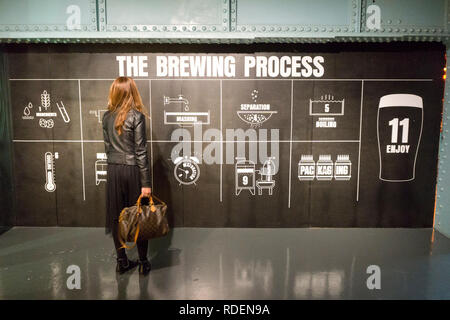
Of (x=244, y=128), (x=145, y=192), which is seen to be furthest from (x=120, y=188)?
(x=244, y=128)

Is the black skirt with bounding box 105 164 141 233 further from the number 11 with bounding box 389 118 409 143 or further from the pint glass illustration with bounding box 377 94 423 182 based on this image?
the number 11 with bounding box 389 118 409 143

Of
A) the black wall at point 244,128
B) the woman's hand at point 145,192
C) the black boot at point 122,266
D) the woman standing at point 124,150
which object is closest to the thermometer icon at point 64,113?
the black wall at point 244,128

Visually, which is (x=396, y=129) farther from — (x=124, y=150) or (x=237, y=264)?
(x=124, y=150)

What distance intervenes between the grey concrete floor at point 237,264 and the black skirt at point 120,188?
0.77 meters

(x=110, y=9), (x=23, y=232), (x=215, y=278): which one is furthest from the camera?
(x=23, y=232)

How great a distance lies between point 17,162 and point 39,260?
1.98 metres

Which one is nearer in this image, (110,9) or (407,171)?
(110,9)

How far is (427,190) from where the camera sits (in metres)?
5.50

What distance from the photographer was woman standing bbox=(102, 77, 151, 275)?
12.1 ft

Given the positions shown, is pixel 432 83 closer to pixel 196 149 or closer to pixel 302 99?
pixel 302 99

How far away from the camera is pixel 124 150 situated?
3.72 meters

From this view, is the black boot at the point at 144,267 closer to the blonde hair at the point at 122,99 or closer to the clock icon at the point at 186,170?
the blonde hair at the point at 122,99

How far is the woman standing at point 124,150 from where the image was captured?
368 cm
